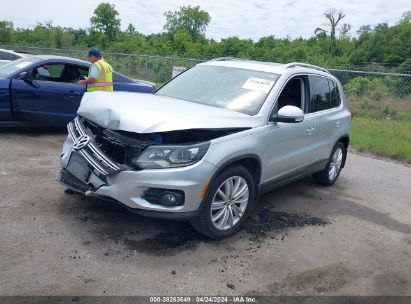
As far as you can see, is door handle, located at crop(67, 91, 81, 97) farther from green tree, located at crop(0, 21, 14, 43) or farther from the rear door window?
green tree, located at crop(0, 21, 14, 43)

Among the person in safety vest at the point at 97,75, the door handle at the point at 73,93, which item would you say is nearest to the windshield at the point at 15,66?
the door handle at the point at 73,93

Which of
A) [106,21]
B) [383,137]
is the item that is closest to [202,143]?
[383,137]

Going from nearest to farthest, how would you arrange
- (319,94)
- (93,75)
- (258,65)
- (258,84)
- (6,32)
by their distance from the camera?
(258,84) → (258,65) → (319,94) → (93,75) → (6,32)

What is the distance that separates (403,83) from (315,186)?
9.54 m

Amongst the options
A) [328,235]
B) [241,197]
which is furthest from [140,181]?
[328,235]

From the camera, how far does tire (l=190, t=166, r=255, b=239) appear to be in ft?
13.0

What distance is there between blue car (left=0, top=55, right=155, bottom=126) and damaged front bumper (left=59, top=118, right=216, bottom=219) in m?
4.28

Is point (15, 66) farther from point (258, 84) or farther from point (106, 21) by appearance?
point (106, 21)

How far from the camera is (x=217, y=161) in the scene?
3.86 m

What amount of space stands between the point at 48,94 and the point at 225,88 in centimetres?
422

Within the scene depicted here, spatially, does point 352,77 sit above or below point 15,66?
below

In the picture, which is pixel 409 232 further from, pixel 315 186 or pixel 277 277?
pixel 277 277

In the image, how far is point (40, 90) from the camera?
7699mm

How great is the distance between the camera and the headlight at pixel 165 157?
3.70 metres
